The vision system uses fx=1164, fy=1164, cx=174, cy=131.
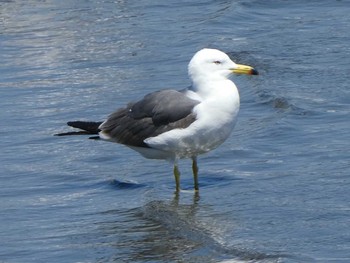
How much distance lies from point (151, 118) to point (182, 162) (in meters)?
0.88

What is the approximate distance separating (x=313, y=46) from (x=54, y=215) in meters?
5.76

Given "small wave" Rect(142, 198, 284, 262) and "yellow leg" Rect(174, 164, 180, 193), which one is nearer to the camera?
"small wave" Rect(142, 198, 284, 262)

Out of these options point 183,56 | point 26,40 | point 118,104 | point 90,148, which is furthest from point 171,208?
point 26,40

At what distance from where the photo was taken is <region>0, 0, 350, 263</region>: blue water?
689 centimetres

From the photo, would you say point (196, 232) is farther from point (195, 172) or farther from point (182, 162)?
point (182, 162)

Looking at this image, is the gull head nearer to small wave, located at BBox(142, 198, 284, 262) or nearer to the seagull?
the seagull

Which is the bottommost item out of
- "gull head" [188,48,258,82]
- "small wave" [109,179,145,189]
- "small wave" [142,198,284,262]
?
"small wave" [109,179,145,189]

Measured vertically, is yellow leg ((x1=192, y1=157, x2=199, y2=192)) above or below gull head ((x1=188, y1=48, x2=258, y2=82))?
below

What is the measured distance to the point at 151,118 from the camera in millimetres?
8188

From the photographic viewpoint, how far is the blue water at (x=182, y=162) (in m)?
6.89

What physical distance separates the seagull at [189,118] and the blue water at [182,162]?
300 mm

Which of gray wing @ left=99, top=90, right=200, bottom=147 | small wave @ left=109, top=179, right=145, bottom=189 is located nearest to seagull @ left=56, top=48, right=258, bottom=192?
gray wing @ left=99, top=90, right=200, bottom=147

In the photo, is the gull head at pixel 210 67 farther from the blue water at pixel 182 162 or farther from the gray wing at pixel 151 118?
the blue water at pixel 182 162

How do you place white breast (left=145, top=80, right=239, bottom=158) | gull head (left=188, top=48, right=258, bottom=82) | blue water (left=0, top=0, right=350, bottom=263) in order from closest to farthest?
1. blue water (left=0, top=0, right=350, bottom=263)
2. white breast (left=145, top=80, right=239, bottom=158)
3. gull head (left=188, top=48, right=258, bottom=82)
